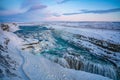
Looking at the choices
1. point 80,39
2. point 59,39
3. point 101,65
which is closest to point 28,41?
point 59,39

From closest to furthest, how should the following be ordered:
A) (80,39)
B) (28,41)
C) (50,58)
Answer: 1. (50,58)
2. (28,41)
3. (80,39)

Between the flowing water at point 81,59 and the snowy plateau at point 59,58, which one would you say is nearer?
the snowy plateau at point 59,58

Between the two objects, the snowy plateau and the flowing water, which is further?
the flowing water

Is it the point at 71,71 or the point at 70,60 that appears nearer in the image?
the point at 71,71

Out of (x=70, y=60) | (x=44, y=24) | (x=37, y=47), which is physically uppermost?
(x=44, y=24)

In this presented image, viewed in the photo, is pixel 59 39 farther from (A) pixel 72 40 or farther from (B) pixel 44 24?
(B) pixel 44 24

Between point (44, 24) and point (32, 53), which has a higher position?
point (44, 24)

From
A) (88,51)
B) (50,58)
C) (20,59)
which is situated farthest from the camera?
(88,51)
